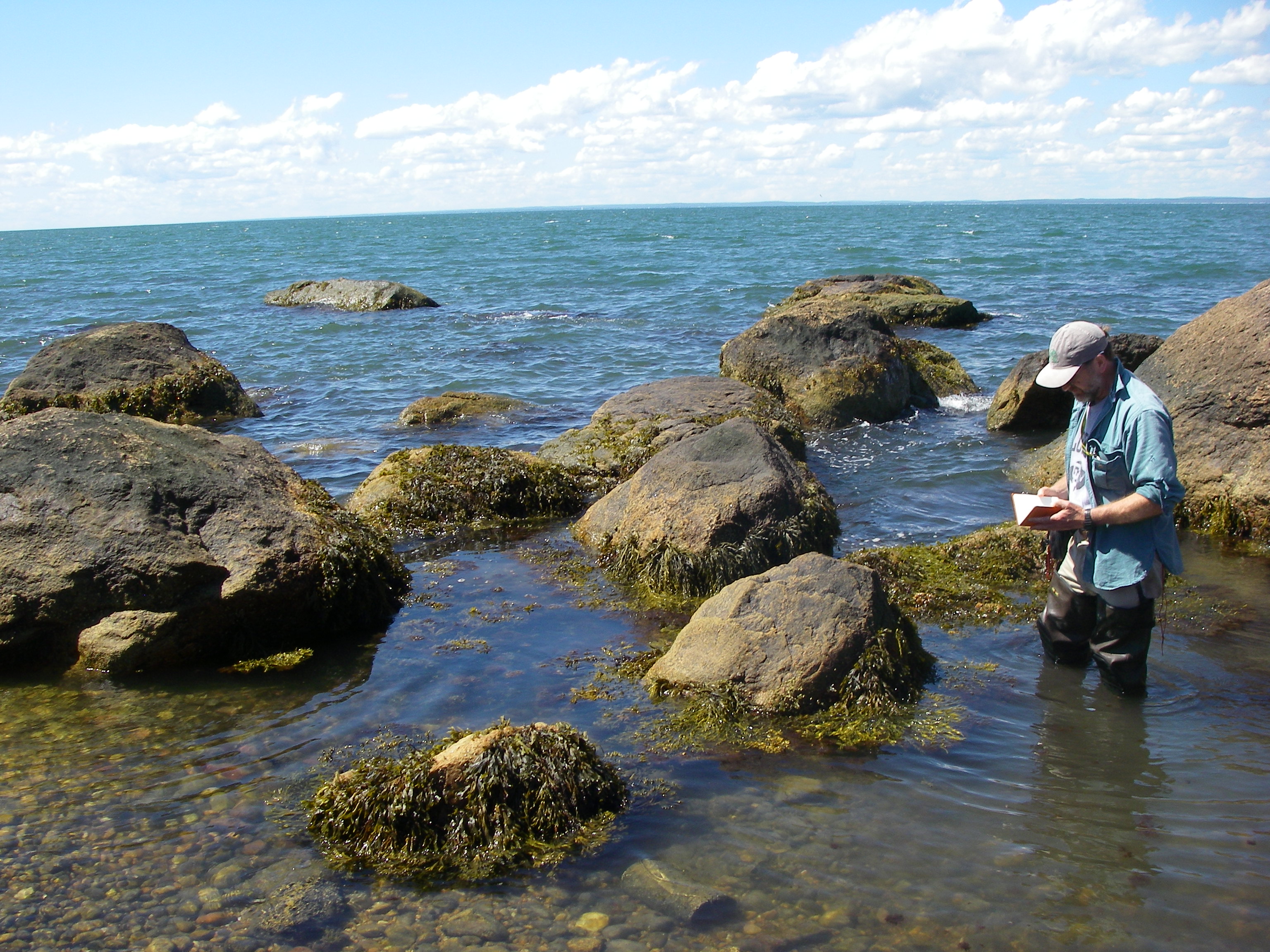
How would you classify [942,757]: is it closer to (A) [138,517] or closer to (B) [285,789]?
(B) [285,789]

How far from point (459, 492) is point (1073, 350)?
20.1ft

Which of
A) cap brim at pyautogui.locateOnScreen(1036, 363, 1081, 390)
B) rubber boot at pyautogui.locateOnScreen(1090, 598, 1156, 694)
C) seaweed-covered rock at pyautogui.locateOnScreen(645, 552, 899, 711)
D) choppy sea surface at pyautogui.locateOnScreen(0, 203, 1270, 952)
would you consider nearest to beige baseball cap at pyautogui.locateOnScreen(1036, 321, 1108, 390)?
cap brim at pyautogui.locateOnScreen(1036, 363, 1081, 390)

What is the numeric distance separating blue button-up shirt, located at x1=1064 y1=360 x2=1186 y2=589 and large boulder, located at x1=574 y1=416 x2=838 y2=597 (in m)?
2.85

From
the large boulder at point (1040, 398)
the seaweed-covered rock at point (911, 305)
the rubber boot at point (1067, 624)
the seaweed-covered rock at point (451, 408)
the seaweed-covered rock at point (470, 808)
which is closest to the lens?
the seaweed-covered rock at point (470, 808)

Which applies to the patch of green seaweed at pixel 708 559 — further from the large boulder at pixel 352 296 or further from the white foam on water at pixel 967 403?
the large boulder at pixel 352 296

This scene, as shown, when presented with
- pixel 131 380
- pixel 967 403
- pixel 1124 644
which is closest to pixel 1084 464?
pixel 1124 644

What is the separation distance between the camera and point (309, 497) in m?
7.54

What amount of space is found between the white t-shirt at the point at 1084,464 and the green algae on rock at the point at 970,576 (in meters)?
1.97

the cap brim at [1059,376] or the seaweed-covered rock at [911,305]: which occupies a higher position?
the cap brim at [1059,376]

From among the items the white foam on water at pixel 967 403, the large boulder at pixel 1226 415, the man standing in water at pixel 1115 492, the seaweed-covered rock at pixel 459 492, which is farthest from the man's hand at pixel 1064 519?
the white foam on water at pixel 967 403

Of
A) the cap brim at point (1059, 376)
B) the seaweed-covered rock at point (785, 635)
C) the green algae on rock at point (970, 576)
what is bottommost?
the green algae on rock at point (970, 576)

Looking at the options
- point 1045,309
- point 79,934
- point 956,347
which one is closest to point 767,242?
point 1045,309

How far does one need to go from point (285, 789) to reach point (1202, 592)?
6677 millimetres

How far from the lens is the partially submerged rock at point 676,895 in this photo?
3.91 metres
